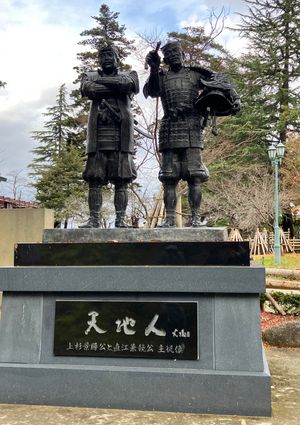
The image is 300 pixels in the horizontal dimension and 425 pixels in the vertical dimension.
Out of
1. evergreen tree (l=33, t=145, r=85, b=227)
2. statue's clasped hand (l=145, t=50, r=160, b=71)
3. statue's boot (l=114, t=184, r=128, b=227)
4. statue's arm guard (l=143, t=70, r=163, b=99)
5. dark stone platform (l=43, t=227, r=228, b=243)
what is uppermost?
evergreen tree (l=33, t=145, r=85, b=227)

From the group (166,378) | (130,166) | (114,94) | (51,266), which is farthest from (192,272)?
(114,94)

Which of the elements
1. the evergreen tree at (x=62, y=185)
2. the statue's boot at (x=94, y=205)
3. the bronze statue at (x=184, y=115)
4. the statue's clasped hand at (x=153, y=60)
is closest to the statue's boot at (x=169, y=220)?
the bronze statue at (x=184, y=115)

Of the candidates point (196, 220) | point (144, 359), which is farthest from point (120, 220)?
point (144, 359)

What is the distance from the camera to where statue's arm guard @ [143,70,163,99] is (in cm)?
508

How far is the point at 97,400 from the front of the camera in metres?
3.78

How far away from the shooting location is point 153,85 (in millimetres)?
5160

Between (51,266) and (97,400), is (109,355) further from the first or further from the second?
(51,266)

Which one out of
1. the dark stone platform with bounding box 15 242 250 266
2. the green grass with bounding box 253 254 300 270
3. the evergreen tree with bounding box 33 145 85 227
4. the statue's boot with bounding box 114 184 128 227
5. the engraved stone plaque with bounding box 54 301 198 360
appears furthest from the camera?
the evergreen tree with bounding box 33 145 85 227

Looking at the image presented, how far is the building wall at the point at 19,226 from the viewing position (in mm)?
8875

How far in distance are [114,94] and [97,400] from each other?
313cm

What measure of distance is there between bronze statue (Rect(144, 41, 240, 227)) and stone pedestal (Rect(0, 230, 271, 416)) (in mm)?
1125

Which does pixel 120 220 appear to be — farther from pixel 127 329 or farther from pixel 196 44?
pixel 196 44

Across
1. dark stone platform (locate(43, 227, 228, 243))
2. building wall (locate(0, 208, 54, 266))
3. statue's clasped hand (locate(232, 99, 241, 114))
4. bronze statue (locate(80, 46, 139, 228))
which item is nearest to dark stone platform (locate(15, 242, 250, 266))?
dark stone platform (locate(43, 227, 228, 243))

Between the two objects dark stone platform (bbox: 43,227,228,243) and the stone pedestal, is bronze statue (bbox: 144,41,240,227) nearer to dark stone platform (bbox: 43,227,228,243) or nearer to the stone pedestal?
dark stone platform (bbox: 43,227,228,243)
